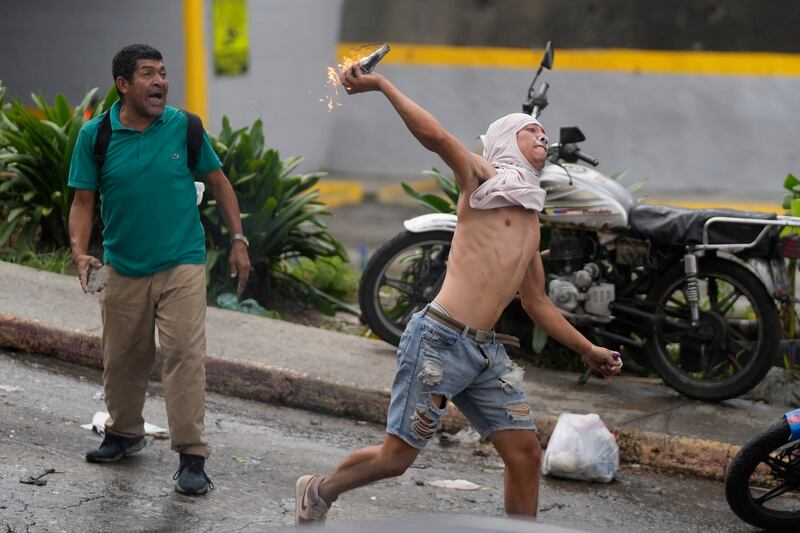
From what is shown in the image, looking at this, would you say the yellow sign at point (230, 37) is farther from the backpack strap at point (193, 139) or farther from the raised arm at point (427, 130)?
the raised arm at point (427, 130)

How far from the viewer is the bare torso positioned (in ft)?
15.4

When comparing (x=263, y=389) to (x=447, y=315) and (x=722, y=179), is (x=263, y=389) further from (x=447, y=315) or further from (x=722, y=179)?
(x=722, y=179)

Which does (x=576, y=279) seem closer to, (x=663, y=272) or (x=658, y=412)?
(x=663, y=272)

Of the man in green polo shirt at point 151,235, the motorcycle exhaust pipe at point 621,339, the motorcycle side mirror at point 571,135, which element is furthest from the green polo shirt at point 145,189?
the motorcycle exhaust pipe at point 621,339

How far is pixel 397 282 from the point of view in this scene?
7676 millimetres

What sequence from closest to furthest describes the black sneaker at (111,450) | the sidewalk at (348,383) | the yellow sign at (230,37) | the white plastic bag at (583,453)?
1. the black sneaker at (111,450)
2. the white plastic bag at (583,453)
3. the sidewalk at (348,383)
4. the yellow sign at (230,37)

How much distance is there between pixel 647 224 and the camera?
7.01m

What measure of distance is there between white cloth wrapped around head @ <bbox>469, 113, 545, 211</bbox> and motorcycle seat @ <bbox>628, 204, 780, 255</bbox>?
2.22m

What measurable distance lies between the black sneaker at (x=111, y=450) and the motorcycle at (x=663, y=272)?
2254 mm

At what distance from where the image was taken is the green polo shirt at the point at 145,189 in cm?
541

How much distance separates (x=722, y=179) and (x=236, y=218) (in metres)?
11.4

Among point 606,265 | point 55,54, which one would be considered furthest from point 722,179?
point 606,265

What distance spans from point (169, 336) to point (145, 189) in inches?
24.5

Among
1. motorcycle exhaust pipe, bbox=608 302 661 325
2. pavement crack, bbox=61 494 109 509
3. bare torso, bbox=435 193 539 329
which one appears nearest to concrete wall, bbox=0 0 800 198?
motorcycle exhaust pipe, bbox=608 302 661 325
